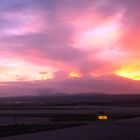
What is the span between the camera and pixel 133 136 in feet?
96.9

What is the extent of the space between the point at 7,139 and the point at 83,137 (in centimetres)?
524

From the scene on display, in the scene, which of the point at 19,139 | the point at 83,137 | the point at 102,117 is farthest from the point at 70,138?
the point at 102,117

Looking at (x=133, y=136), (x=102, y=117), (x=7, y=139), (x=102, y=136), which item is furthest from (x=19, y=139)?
(x=102, y=117)

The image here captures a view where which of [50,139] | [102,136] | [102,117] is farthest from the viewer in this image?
[102,117]

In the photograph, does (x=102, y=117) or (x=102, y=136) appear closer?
(x=102, y=136)

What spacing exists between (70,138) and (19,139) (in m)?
3.45

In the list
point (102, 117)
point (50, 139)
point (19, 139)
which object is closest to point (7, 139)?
point (19, 139)

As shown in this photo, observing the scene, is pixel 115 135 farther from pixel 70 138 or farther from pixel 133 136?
pixel 70 138

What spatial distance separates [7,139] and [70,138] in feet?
14.6

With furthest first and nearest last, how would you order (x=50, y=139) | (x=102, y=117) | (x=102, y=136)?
(x=102, y=117) < (x=102, y=136) < (x=50, y=139)

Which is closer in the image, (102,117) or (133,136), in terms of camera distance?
(133,136)

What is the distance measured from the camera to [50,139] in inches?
1107

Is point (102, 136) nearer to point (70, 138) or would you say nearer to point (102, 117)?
point (70, 138)

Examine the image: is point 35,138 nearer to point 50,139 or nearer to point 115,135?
point 50,139
